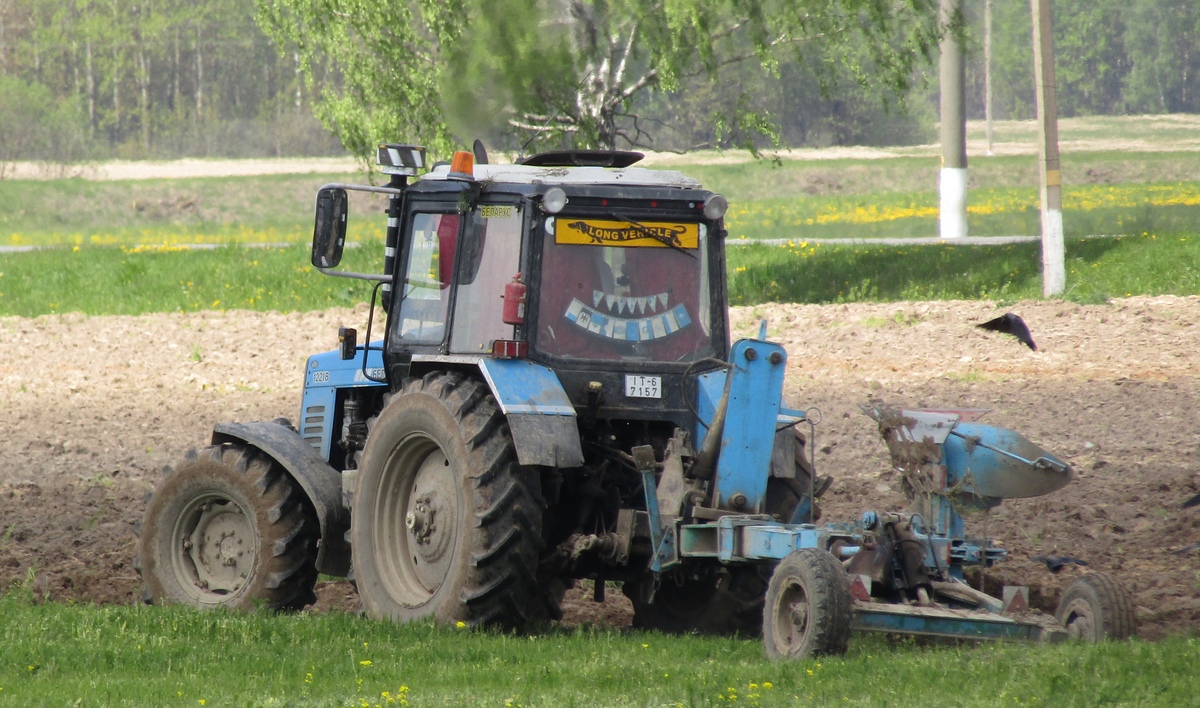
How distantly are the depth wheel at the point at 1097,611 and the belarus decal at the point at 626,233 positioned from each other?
8.34 feet

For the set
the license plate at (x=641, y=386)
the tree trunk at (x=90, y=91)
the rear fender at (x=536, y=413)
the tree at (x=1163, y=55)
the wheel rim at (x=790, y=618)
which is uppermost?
the tree trunk at (x=90, y=91)

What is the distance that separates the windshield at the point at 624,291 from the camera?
7043 mm

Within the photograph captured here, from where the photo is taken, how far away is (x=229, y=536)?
816 cm

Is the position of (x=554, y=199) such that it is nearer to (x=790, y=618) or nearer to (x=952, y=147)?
(x=790, y=618)

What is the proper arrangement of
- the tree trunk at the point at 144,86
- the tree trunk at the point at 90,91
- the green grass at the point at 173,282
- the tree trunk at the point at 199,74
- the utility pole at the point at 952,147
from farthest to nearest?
the tree trunk at the point at 199,74
the tree trunk at the point at 90,91
the tree trunk at the point at 144,86
the utility pole at the point at 952,147
the green grass at the point at 173,282

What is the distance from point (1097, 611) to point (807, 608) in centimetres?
112

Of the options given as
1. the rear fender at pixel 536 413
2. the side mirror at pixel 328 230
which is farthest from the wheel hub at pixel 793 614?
the side mirror at pixel 328 230

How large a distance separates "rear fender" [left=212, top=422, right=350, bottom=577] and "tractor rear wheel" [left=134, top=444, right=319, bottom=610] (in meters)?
0.12

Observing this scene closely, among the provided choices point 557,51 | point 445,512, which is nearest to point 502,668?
point 445,512

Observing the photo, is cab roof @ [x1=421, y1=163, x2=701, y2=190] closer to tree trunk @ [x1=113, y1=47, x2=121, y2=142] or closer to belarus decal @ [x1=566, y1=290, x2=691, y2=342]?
belarus decal @ [x1=566, y1=290, x2=691, y2=342]

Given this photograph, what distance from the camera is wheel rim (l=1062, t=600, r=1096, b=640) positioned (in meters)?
5.71

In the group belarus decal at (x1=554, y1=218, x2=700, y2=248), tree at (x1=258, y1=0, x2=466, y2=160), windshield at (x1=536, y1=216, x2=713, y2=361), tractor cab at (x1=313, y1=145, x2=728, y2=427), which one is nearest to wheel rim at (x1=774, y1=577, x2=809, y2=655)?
tractor cab at (x1=313, y1=145, x2=728, y2=427)

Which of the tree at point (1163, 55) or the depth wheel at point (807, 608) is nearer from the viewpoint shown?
the depth wheel at point (807, 608)

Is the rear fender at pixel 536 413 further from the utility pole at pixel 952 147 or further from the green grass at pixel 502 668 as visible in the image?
the utility pole at pixel 952 147
